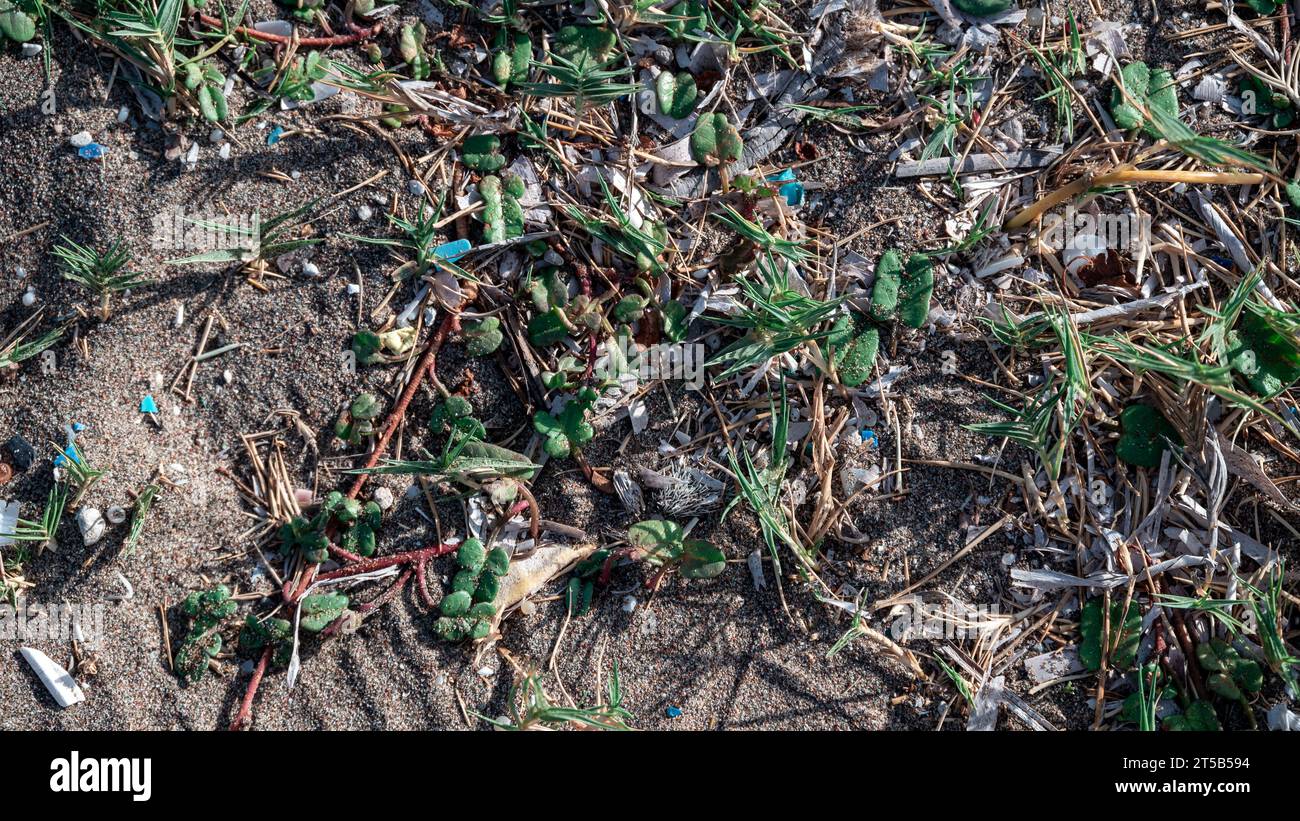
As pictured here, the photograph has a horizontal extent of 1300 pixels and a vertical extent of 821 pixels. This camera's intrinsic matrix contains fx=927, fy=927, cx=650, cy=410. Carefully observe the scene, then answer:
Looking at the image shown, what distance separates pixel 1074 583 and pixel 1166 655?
0.25 m

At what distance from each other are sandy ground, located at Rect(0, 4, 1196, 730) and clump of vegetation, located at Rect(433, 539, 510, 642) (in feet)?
0.18

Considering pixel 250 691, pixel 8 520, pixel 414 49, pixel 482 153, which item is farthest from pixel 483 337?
pixel 8 520

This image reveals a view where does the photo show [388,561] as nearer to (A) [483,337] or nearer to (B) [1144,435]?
(A) [483,337]

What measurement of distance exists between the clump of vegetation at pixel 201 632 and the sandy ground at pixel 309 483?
33mm

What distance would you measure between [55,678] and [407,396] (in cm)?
93

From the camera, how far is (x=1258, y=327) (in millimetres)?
2020

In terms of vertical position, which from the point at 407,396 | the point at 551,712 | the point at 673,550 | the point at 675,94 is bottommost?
the point at 551,712

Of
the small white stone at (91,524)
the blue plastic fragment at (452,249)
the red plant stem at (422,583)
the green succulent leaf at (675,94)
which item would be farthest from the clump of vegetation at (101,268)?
the green succulent leaf at (675,94)

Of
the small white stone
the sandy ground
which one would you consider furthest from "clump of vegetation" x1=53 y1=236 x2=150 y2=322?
the small white stone

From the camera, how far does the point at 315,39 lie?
2047 millimetres

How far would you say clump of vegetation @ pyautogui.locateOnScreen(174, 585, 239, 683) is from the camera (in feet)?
6.41

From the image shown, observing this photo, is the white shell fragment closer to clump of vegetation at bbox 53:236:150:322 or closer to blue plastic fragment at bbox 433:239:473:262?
clump of vegetation at bbox 53:236:150:322

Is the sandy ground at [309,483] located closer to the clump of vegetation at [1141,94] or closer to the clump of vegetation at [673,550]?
the clump of vegetation at [673,550]

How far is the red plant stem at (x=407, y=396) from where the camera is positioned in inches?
78.8
